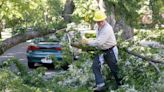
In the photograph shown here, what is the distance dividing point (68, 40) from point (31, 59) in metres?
7.88

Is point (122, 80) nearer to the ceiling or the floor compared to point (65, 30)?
nearer to the floor

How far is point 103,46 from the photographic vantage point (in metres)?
8.65

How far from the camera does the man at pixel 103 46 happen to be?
335 inches

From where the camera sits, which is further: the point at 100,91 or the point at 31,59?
the point at 31,59

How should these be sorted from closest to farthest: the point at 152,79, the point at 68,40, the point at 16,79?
the point at 16,79, the point at 152,79, the point at 68,40

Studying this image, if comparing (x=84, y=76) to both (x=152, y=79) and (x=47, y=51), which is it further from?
(x=47, y=51)

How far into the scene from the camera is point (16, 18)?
13.2 meters

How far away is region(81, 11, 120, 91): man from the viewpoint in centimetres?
852

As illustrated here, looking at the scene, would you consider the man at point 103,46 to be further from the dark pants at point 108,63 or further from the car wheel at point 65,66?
the car wheel at point 65,66

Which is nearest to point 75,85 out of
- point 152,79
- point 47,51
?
point 152,79

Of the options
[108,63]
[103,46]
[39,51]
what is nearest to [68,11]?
[108,63]

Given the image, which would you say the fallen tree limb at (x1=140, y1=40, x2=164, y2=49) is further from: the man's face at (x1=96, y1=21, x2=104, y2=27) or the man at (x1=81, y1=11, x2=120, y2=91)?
the man's face at (x1=96, y1=21, x2=104, y2=27)

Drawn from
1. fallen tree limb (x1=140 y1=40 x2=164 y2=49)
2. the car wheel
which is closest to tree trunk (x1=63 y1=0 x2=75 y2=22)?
the car wheel

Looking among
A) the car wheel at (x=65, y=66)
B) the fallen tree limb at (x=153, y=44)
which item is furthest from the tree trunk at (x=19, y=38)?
the fallen tree limb at (x=153, y=44)
